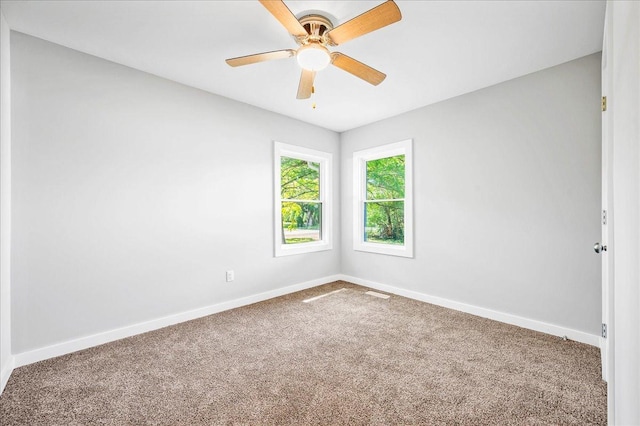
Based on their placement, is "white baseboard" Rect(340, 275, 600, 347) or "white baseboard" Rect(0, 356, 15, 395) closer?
"white baseboard" Rect(0, 356, 15, 395)

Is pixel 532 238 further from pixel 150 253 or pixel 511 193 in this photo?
pixel 150 253

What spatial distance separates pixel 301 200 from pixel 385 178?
4.25 ft

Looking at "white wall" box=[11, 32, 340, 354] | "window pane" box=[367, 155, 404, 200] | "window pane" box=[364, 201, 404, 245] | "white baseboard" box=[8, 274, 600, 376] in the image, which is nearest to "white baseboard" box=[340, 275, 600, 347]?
"white baseboard" box=[8, 274, 600, 376]

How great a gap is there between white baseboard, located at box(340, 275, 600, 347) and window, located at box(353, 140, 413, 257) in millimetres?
513

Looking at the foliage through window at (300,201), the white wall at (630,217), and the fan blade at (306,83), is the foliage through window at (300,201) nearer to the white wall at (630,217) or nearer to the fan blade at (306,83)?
the fan blade at (306,83)

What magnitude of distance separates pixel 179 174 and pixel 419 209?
9.41ft

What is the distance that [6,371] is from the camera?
78.3 inches

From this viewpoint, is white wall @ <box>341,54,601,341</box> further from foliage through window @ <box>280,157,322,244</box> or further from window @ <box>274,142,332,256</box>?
foliage through window @ <box>280,157,322,244</box>

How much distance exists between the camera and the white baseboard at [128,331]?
222 cm

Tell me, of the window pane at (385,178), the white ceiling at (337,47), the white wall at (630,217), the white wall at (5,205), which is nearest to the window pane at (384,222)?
the window pane at (385,178)

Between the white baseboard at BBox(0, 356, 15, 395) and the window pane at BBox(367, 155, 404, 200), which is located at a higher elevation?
the window pane at BBox(367, 155, 404, 200)

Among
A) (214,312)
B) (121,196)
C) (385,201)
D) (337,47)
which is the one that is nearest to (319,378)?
(214,312)

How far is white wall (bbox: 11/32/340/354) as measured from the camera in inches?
87.8

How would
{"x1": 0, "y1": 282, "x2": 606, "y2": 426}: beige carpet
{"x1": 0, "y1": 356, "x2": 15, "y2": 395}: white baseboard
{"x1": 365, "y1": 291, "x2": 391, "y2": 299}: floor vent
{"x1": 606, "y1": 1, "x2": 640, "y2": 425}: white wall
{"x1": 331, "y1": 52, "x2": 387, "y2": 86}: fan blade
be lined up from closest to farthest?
{"x1": 606, "y1": 1, "x2": 640, "y2": 425}: white wall → {"x1": 0, "y1": 282, "x2": 606, "y2": 426}: beige carpet → {"x1": 0, "y1": 356, "x2": 15, "y2": 395}: white baseboard → {"x1": 331, "y1": 52, "x2": 387, "y2": 86}: fan blade → {"x1": 365, "y1": 291, "x2": 391, "y2": 299}: floor vent
